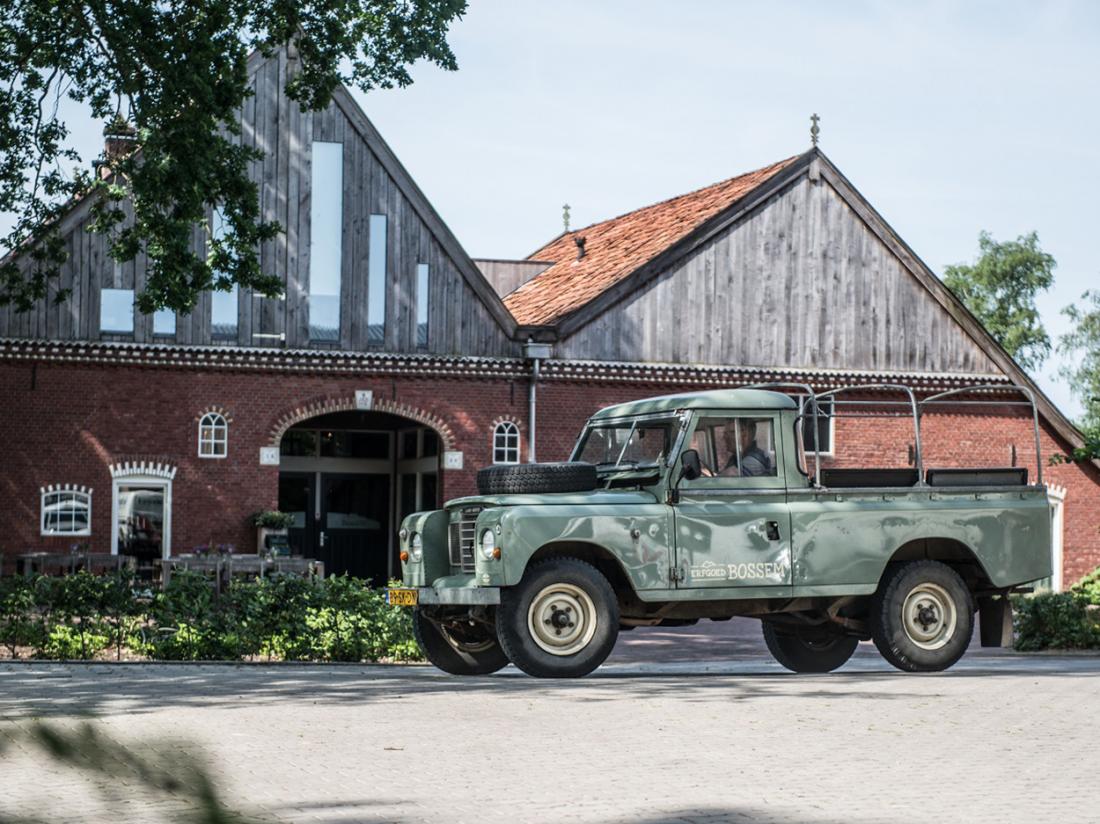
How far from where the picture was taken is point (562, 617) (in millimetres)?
13055

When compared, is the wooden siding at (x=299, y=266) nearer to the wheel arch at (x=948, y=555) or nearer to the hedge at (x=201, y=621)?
the hedge at (x=201, y=621)

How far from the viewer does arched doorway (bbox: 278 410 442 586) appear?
3048 centimetres

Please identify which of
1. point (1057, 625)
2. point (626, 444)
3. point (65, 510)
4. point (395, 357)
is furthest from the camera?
point (395, 357)

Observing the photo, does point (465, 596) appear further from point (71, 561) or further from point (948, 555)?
point (71, 561)

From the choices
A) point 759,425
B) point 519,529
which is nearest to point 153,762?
point 519,529

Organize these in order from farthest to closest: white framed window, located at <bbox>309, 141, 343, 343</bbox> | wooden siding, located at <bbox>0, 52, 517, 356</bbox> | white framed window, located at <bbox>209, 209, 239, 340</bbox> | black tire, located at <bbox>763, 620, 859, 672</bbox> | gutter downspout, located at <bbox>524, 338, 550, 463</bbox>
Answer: gutter downspout, located at <bbox>524, 338, 550, 463</bbox>
white framed window, located at <bbox>309, 141, 343, 343</bbox>
white framed window, located at <bbox>209, 209, 239, 340</bbox>
wooden siding, located at <bbox>0, 52, 517, 356</bbox>
black tire, located at <bbox>763, 620, 859, 672</bbox>

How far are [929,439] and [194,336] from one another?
14.2 metres

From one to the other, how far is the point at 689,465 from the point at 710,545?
2.28 feet

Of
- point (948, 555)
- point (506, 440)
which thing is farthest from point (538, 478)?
point (506, 440)

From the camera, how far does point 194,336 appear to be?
27.2 meters

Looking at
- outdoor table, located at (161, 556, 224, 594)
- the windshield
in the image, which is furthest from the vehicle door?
outdoor table, located at (161, 556, 224, 594)

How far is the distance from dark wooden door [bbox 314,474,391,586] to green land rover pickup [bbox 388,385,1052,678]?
1644 cm

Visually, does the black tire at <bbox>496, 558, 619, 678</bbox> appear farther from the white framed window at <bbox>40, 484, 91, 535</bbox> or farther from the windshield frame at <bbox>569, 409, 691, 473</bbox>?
the white framed window at <bbox>40, 484, 91, 535</bbox>

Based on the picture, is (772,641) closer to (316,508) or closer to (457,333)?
(457,333)
